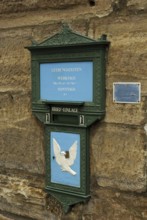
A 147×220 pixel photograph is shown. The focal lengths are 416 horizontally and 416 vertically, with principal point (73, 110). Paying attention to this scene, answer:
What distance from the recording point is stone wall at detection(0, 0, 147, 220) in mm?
2811

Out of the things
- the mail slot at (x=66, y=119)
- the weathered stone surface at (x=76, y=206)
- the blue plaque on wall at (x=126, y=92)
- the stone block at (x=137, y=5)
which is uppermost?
the stone block at (x=137, y=5)

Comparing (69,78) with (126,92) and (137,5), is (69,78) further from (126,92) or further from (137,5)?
(137,5)

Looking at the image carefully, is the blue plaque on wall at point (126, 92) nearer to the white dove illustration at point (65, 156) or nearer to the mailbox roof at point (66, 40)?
the mailbox roof at point (66, 40)

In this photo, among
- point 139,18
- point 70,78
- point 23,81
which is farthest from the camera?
point 23,81

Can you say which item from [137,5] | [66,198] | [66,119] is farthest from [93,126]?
[137,5]

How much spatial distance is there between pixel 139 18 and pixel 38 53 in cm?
86

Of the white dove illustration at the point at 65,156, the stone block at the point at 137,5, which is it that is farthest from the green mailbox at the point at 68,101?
the stone block at the point at 137,5

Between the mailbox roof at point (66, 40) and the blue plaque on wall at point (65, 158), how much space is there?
0.67m

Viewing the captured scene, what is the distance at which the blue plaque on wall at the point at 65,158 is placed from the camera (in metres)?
3.09

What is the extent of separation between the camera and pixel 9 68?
136 inches

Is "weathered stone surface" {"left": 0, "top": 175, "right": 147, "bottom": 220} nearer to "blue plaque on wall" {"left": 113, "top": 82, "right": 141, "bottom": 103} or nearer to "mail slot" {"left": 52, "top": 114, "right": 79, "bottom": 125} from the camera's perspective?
"mail slot" {"left": 52, "top": 114, "right": 79, "bottom": 125}

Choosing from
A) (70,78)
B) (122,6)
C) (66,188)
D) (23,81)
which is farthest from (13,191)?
(122,6)

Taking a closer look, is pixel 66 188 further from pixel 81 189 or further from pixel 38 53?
pixel 38 53

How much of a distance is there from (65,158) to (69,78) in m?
0.61
